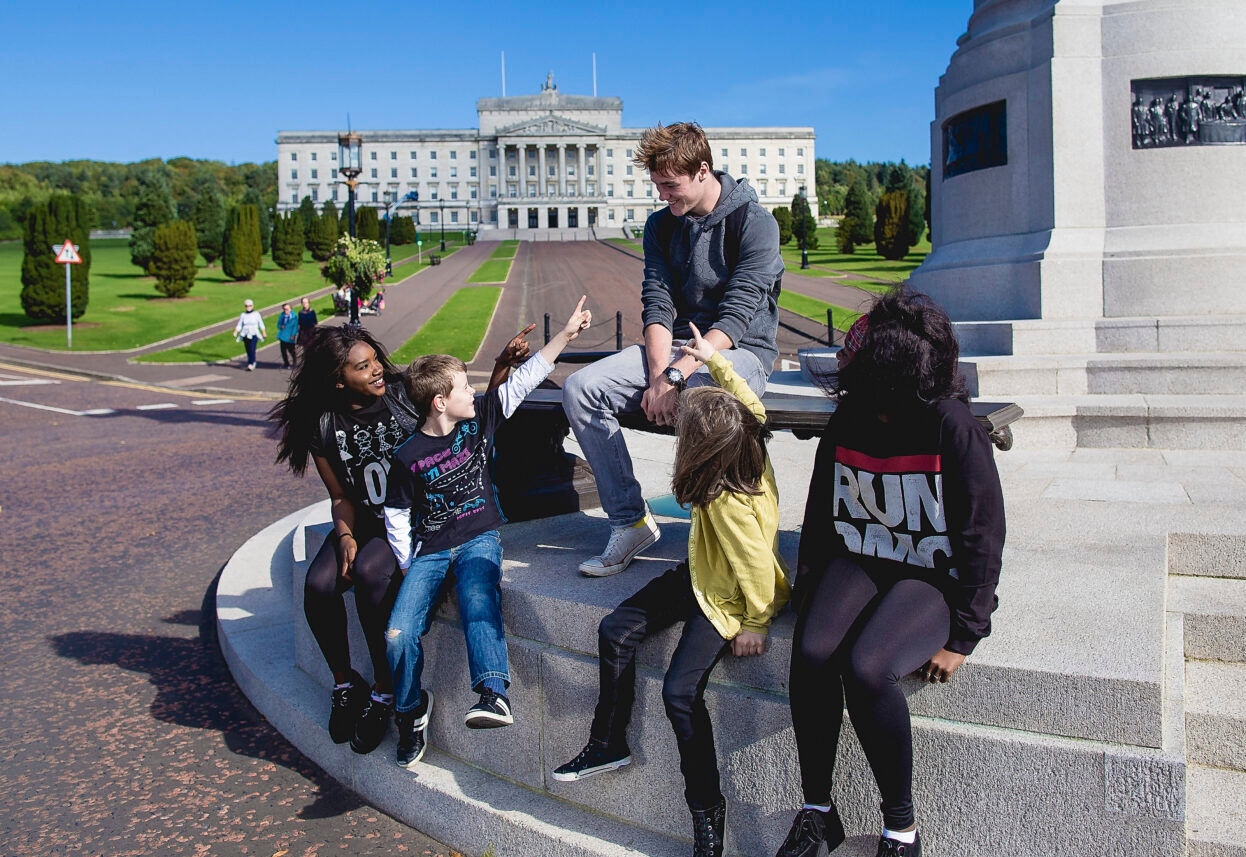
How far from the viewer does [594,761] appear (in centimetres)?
266

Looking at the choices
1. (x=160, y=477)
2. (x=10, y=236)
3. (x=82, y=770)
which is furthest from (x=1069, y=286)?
(x=10, y=236)

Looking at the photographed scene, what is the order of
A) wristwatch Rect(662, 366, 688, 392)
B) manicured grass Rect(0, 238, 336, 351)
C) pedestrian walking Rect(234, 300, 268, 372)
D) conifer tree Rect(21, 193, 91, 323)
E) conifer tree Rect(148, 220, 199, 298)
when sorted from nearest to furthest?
wristwatch Rect(662, 366, 688, 392)
pedestrian walking Rect(234, 300, 268, 372)
manicured grass Rect(0, 238, 336, 351)
conifer tree Rect(21, 193, 91, 323)
conifer tree Rect(148, 220, 199, 298)

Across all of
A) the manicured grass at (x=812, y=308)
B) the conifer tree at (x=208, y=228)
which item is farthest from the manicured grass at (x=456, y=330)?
the conifer tree at (x=208, y=228)

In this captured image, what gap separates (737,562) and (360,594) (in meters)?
1.39

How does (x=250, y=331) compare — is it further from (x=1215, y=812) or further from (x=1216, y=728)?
(x=1215, y=812)

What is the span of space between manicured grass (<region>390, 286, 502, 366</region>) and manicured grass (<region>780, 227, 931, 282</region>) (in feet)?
46.1

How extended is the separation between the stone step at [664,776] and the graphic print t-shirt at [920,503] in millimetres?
A: 252

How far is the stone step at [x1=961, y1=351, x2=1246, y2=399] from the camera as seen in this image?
6047 mm

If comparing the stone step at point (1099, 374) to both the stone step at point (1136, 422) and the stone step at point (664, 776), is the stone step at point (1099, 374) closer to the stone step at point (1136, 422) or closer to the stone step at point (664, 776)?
the stone step at point (1136, 422)

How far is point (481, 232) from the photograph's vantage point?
100625mm

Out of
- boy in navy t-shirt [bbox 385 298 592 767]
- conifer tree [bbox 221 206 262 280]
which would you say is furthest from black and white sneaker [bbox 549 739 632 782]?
conifer tree [bbox 221 206 262 280]

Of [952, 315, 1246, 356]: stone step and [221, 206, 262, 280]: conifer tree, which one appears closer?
[952, 315, 1246, 356]: stone step

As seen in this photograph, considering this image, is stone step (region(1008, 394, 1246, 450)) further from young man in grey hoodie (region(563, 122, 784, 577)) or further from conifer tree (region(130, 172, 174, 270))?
conifer tree (region(130, 172, 174, 270))

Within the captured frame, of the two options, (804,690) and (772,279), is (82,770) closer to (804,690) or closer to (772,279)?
(804,690)
